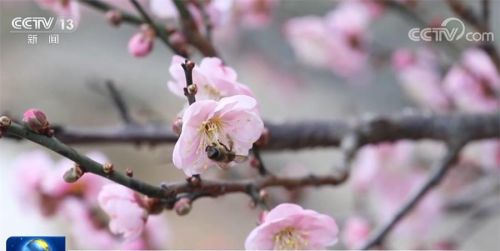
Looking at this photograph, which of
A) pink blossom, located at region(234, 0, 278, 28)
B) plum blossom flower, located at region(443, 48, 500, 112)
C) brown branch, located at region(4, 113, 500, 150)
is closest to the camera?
brown branch, located at region(4, 113, 500, 150)

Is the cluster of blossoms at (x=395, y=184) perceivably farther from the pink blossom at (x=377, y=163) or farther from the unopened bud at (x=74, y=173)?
the unopened bud at (x=74, y=173)

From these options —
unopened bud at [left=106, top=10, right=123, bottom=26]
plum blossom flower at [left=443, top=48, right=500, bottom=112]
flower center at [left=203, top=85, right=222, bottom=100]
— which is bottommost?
flower center at [left=203, top=85, right=222, bottom=100]

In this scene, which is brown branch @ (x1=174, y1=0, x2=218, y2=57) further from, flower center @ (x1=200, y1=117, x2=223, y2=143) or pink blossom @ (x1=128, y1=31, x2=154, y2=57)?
flower center @ (x1=200, y1=117, x2=223, y2=143)

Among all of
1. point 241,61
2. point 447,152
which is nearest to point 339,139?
point 447,152

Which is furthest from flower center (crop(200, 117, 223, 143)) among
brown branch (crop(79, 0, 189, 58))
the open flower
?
brown branch (crop(79, 0, 189, 58))

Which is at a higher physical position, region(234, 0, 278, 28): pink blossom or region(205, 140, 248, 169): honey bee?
region(234, 0, 278, 28): pink blossom

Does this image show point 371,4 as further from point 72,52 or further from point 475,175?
point 72,52
